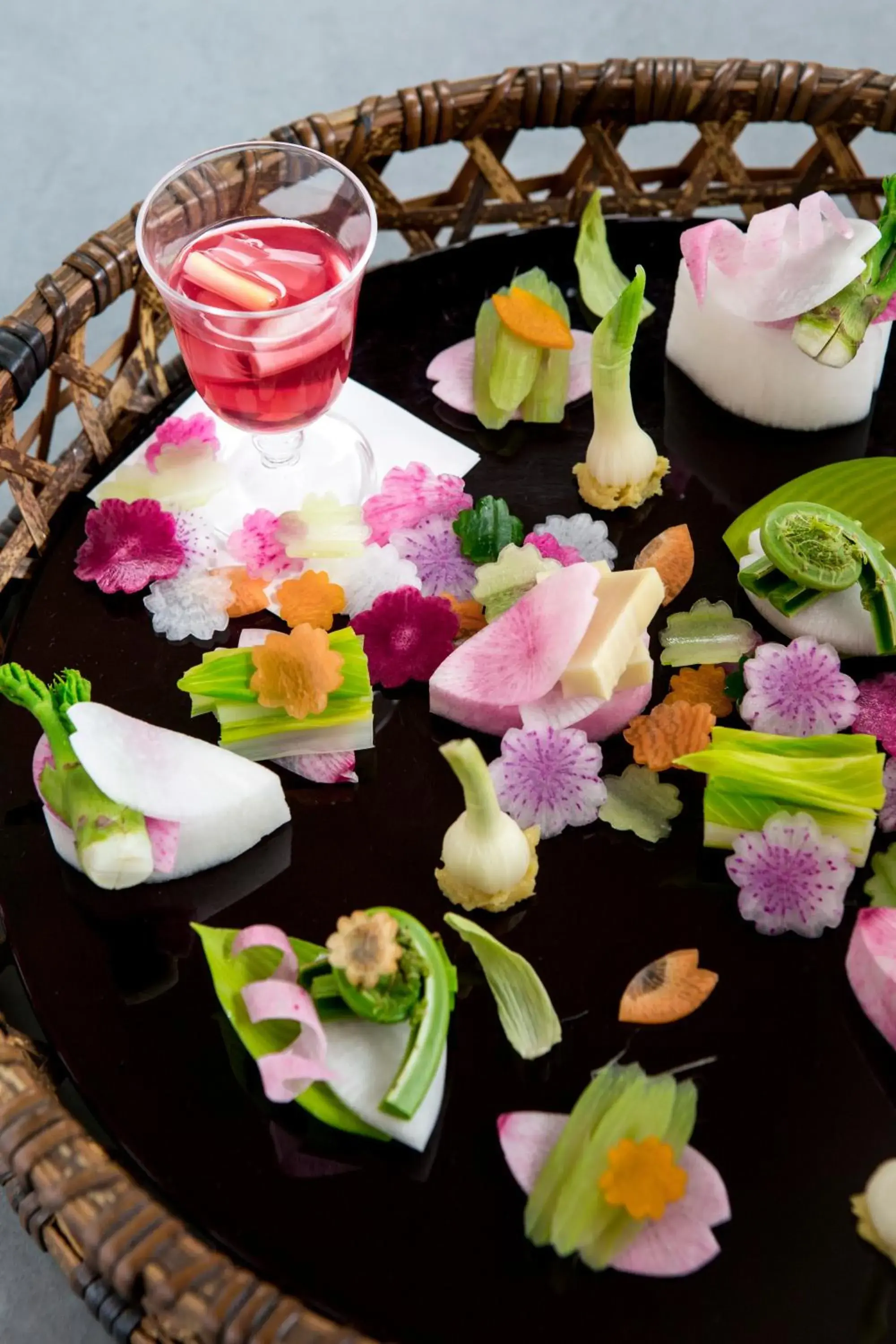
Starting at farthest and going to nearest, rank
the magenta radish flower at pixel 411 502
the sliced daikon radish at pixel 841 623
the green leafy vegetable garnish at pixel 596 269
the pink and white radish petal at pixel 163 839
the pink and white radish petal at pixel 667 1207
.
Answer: the green leafy vegetable garnish at pixel 596 269, the magenta radish flower at pixel 411 502, the sliced daikon radish at pixel 841 623, the pink and white radish petal at pixel 163 839, the pink and white radish petal at pixel 667 1207

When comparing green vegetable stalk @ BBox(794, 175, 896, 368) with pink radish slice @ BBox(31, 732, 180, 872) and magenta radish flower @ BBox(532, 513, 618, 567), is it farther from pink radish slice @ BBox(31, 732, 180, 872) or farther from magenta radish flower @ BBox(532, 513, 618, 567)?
pink radish slice @ BBox(31, 732, 180, 872)

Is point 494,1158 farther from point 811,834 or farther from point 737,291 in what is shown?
point 737,291

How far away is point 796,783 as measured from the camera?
3.18ft

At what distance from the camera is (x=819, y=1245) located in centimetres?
88

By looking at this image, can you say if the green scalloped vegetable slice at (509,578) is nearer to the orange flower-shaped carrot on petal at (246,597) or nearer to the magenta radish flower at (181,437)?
the orange flower-shaped carrot on petal at (246,597)

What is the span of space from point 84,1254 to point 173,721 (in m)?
0.37

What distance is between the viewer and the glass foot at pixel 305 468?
1.22 meters

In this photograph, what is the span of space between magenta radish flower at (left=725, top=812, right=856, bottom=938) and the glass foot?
44 centimetres

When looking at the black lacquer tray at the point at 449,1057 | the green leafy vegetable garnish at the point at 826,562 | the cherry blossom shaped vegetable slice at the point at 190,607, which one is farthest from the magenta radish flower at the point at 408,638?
the green leafy vegetable garnish at the point at 826,562

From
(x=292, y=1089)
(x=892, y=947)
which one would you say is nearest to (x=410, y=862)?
(x=292, y=1089)

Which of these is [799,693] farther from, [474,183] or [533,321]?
[474,183]

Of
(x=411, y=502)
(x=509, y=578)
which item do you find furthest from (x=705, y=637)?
(x=411, y=502)

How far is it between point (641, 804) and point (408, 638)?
20 cm

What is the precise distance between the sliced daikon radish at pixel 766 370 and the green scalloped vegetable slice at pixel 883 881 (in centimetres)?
39
